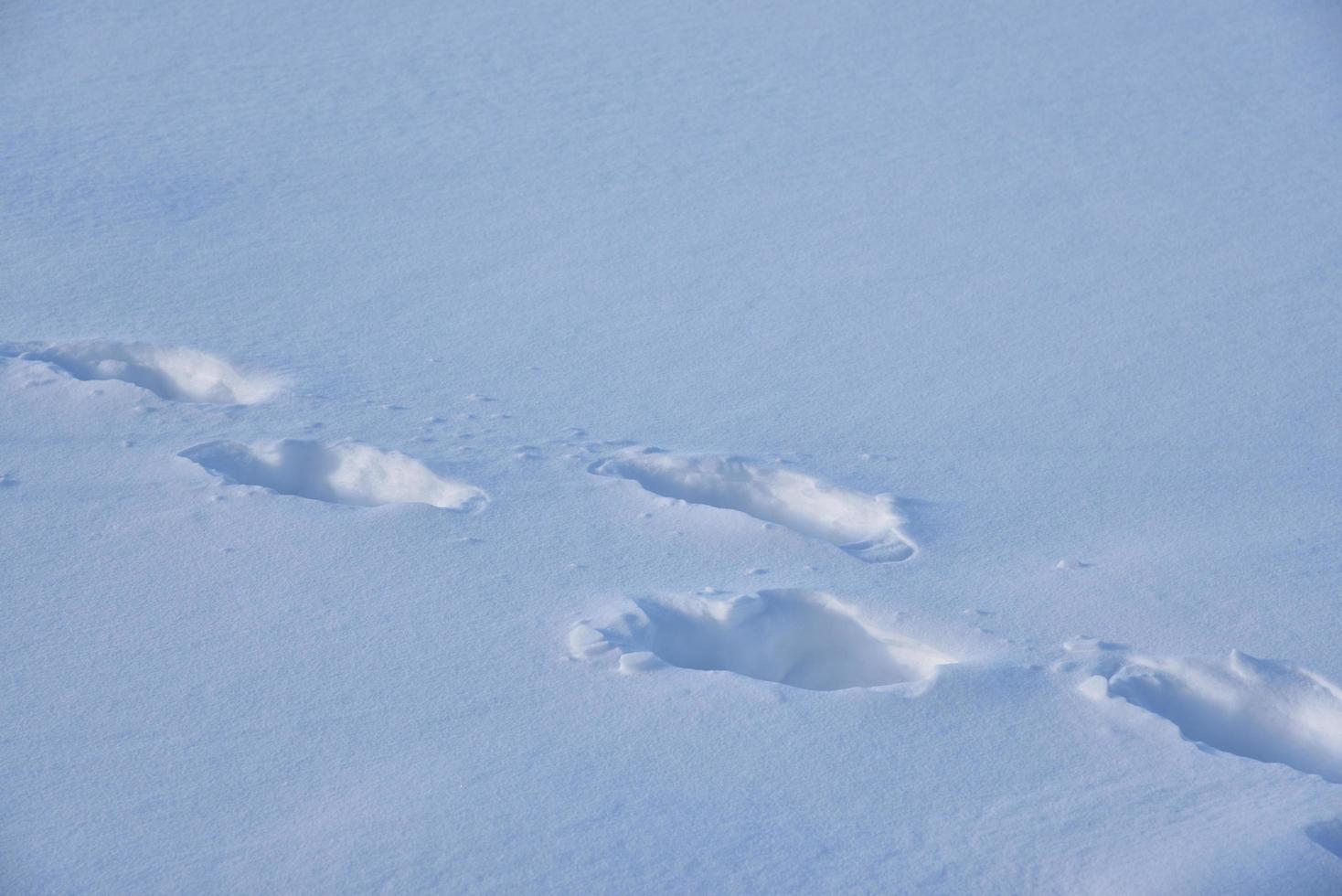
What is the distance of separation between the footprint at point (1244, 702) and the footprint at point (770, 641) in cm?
32

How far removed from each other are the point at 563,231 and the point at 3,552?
1.89m

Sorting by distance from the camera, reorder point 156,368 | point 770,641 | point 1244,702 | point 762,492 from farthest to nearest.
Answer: point 156,368
point 762,492
point 770,641
point 1244,702

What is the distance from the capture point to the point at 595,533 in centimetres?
259

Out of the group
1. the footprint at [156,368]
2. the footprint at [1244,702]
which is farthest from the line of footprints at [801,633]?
the footprint at [156,368]

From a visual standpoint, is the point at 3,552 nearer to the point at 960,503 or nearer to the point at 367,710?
the point at 367,710

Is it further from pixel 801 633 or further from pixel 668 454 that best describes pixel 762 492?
pixel 801 633

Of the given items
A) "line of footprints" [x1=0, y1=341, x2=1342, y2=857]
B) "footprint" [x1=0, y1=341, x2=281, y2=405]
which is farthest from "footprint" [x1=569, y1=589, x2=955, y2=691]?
"footprint" [x1=0, y1=341, x2=281, y2=405]

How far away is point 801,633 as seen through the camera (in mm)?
2404

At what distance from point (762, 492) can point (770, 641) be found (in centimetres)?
50

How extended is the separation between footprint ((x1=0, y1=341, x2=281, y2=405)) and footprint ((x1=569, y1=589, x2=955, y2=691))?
126 cm

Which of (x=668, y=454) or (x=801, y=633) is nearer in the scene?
(x=801, y=633)

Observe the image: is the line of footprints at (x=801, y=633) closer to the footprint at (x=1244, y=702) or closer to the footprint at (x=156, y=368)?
the footprint at (x=1244, y=702)

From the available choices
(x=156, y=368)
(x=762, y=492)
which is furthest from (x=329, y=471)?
(x=762, y=492)

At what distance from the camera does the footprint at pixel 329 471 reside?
2764 mm
